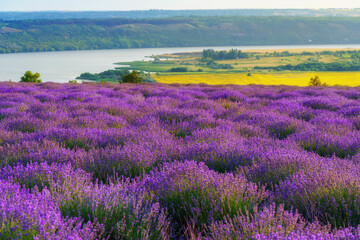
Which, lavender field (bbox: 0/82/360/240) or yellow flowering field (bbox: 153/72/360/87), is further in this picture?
yellow flowering field (bbox: 153/72/360/87)

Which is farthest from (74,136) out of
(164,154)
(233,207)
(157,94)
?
(157,94)

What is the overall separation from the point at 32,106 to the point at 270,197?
573cm

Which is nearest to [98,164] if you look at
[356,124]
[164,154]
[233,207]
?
[164,154]

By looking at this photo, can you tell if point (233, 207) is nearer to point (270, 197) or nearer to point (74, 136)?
point (270, 197)

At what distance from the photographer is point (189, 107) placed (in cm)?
693

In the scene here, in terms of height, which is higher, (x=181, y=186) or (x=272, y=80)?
(x=181, y=186)

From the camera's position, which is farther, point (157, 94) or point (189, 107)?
point (157, 94)

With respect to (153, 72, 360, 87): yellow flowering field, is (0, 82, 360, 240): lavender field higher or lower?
higher

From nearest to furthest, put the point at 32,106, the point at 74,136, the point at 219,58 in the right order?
the point at 74,136
the point at 32,106
the point at 219,58

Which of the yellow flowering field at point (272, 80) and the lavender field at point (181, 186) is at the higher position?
the lavender field at point (181, 186)

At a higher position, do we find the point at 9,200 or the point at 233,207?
the point at 9,200

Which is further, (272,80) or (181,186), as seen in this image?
(272,80)

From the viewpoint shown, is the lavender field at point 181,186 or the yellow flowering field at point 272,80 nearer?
Answer: the lavender field at point 181,186

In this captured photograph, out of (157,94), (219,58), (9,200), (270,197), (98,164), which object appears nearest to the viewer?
(9,200)
